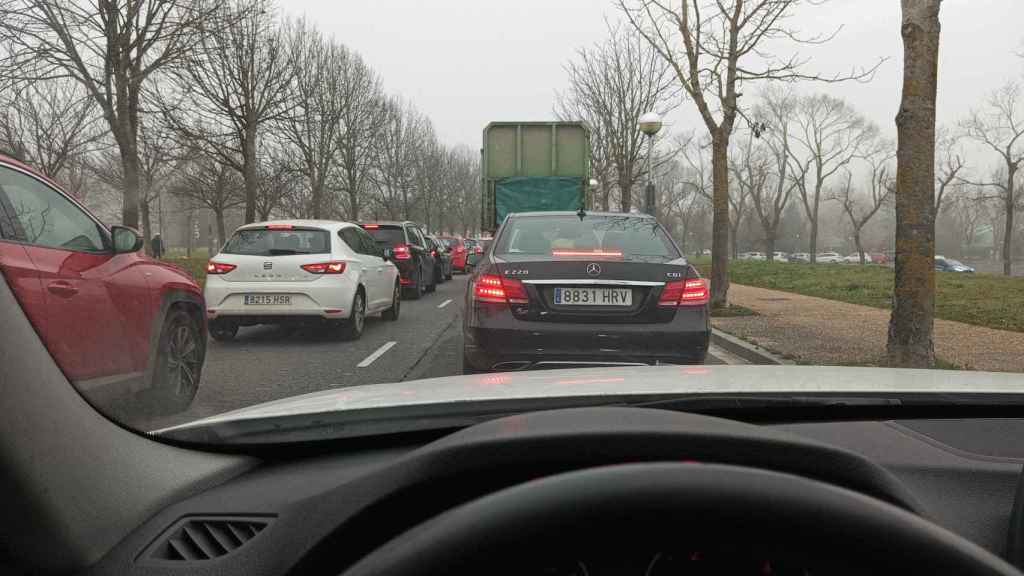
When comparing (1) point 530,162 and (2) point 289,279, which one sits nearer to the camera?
(2) point 289,279

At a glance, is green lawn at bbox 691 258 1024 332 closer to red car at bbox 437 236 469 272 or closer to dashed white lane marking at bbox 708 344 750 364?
dashed white lane marking at bbox 708 344 750 364

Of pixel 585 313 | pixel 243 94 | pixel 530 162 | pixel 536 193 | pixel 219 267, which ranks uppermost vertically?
pixel 243 94

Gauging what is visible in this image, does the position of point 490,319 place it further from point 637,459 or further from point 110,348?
point 637,459

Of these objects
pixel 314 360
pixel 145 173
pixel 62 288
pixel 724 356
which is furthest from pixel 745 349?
pixel 62 288

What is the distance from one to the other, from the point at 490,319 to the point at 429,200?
176 feet

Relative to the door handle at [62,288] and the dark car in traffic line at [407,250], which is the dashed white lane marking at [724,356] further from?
the dark car in traffic line at [407,250]

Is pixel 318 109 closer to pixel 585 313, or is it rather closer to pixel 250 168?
pixel 250 168

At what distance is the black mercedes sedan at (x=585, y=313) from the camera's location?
461 cm

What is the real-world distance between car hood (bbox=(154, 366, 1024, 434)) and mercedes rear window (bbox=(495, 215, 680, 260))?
8.40 ft

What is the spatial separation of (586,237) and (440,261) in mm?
15445

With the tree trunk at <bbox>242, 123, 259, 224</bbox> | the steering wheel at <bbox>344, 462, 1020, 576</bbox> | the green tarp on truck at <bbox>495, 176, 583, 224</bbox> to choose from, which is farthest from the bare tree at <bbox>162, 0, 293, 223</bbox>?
the steering wheel at <bbox>344, 462, 1020, 576</bbox>

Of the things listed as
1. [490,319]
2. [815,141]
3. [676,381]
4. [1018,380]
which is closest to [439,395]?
[676,381]

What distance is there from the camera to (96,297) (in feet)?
8.55

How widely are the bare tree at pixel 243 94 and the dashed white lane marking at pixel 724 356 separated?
1506cm
